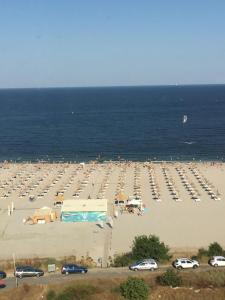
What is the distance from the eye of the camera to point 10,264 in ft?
95.4

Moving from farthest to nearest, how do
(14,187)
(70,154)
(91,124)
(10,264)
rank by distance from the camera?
(91,124) < (70,154) < (14,187) < (10,264)

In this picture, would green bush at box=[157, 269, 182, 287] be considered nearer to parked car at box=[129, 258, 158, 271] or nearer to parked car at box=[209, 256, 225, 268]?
parked car at box=[129, 258, 158, 271]

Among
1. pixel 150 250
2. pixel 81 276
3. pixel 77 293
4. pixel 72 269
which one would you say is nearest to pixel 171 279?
pixel 77 293

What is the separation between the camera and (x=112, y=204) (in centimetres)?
4431

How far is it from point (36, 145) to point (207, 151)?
99.3 ft

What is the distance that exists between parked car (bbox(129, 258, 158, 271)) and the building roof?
43.5ft

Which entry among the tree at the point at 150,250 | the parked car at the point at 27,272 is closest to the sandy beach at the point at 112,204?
the tree at the point at 150,250

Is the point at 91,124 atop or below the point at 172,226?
atop

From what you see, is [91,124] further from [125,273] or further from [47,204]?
[125,273]

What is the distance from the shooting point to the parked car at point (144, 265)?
87.5 ft

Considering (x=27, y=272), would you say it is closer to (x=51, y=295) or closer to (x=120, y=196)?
(x=51, y=295)

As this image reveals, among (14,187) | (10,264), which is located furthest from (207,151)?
(10,264)

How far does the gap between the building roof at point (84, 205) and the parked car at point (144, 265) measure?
13245mm

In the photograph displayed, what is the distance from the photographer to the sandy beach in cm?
3447
